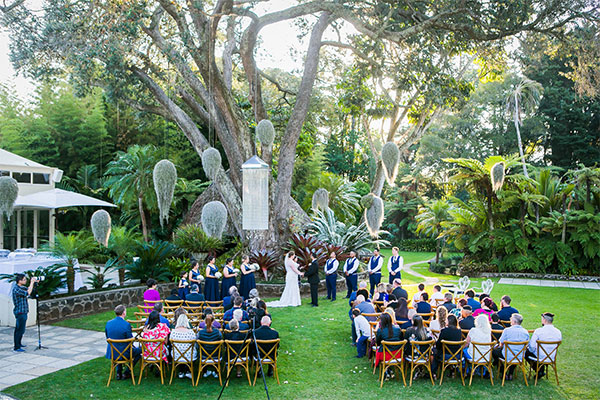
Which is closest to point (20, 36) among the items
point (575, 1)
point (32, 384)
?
point (32, 384)

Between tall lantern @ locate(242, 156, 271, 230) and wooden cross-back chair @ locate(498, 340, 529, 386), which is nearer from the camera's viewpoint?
wooden cross-back chair @ locate(498, 340, 529, 386)

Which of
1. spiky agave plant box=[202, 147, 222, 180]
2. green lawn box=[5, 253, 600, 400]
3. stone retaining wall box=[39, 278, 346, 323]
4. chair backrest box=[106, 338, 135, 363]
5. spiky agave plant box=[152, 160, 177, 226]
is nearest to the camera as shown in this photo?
green lawn box=[5, 253, 600, 400]

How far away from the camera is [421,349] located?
6.91 m

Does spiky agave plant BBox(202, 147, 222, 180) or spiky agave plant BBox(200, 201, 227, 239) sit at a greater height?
spiky agave plant BBox(202, 147, 222, 180)

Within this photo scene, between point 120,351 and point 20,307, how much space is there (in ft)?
9.82

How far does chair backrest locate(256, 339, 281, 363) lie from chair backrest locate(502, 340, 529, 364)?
3193mm

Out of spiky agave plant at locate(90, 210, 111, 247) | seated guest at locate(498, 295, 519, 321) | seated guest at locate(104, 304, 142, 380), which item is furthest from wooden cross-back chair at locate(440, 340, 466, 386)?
spiky agave plant at locate(90, 210, 111, 247)

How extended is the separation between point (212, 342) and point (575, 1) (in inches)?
407

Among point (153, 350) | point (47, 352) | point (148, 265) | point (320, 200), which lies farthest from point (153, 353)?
point (320, 200)

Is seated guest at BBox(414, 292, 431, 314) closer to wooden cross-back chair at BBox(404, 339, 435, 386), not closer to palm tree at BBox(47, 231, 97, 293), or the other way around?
wooden cross-back chair at BBox(404, 339, 435, 386)

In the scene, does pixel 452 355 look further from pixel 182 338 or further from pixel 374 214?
pixel 374 214

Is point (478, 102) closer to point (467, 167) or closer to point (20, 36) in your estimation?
point (467, 167)

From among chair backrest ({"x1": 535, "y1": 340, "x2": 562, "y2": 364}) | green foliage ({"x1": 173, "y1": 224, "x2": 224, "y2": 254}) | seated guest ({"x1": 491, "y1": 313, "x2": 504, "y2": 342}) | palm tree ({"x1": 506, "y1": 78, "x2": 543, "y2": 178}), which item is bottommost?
chair backrest ({"x1": 535, "y1": 340, "x2": 562, "y2": 364})

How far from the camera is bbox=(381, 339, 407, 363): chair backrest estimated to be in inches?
264
